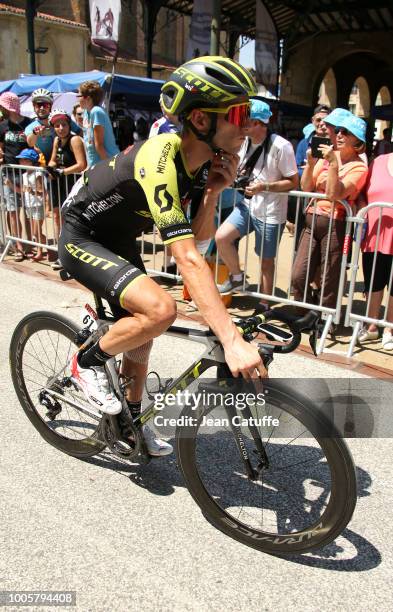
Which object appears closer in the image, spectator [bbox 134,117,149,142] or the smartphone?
the smartphone

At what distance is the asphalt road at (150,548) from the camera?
2.13m

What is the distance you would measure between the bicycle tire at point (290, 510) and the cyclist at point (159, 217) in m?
0.23

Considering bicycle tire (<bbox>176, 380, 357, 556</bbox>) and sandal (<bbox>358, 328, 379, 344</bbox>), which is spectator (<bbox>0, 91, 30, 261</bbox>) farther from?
bicycle tire (<bbox>176, 380, 357, 556</bbox>)

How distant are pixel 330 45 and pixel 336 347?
91.7ft

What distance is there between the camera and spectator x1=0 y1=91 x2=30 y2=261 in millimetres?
7543

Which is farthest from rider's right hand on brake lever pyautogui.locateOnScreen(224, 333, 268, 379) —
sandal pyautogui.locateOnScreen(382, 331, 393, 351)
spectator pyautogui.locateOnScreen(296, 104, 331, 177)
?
Answer: spectator pyautogui.locateOnScreen(296, 104, 331, 177)

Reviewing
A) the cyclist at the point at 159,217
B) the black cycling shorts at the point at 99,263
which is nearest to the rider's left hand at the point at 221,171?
the cyclist at the point at 159,217

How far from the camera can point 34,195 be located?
23.7ft

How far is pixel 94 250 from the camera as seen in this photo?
2.48 metres

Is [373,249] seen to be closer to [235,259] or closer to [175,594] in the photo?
[235,259]

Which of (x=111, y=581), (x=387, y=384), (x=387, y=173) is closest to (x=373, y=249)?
(x=387, y=173)

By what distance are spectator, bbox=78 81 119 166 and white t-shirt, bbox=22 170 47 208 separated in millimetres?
743

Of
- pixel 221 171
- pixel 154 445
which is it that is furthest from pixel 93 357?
pixel 221 171

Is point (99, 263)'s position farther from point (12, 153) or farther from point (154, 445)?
point (12, 153)
